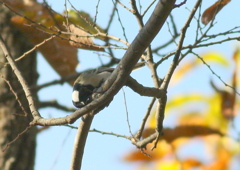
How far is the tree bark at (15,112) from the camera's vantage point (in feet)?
9.32

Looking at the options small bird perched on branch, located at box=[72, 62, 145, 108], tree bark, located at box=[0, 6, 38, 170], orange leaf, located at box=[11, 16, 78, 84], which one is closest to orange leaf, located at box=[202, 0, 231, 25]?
small bird perched on branch, located at box=[72, 62, 145, 108]

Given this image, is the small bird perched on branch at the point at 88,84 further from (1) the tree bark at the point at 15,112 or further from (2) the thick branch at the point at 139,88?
(1) the tree bark at the point at 15,112

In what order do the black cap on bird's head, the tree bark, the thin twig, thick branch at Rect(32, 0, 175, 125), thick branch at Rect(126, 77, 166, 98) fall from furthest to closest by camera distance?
1. the tree bark
2. the black cap on bird's head
3. the thin twig
4. thick branch at Rect(126, 77, 166, 98)
5. thick branch at Rect(32, 0, 175, 125)

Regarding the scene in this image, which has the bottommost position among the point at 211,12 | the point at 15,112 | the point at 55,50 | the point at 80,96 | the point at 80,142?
the point at 80,142

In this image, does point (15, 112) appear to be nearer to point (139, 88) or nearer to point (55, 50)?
point (55, 50)

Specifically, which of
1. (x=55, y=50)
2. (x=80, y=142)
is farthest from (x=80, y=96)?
(x=55, y=50)

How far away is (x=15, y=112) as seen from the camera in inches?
116

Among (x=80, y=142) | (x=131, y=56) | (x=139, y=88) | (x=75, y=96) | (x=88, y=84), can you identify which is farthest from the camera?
(x=75, y=96)

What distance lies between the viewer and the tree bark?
2840 mm

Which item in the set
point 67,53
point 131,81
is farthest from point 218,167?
point 67,53

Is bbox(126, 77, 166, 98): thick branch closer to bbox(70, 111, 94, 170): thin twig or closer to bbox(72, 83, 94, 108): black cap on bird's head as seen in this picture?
bbox(70, 111, 94, 170): thin twig

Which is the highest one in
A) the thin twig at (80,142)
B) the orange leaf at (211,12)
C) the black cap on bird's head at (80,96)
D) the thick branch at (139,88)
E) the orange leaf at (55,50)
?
the orange leaf at (55,50)

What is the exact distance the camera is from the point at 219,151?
253cm

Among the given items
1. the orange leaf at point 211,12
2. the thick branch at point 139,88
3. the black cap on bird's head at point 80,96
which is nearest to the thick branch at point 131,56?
the thick branch at point 139,88
